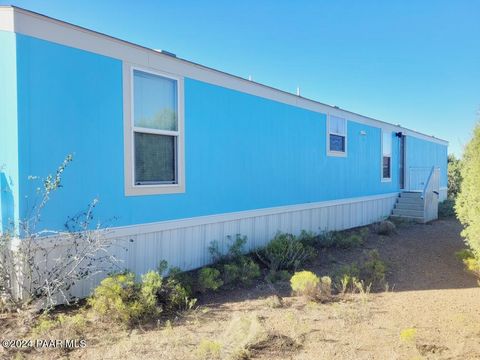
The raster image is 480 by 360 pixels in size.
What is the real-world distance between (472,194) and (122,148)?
17.2 feet

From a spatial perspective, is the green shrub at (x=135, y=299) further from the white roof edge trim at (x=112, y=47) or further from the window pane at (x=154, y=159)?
the white roof edge trim at (x=112, y=47)

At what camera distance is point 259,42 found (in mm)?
10781

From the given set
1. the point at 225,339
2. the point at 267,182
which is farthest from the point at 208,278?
the point at 267,182

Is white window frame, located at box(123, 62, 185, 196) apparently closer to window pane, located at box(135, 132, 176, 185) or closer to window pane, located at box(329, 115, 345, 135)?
window pane, located at box(135, 132, 176, 185)

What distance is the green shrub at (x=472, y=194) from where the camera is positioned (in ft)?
16.8

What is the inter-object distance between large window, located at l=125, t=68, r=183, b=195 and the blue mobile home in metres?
0.02

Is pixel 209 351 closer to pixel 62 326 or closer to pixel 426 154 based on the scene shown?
pixel 62 326

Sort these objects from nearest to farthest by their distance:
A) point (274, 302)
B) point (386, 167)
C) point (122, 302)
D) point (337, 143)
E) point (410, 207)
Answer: point (122, 302), point (274, 302), point (337, 143), point (410, 207), point (386, 167)

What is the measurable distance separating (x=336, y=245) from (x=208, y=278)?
4.02m

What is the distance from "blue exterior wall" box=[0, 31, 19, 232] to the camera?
366 centimetres

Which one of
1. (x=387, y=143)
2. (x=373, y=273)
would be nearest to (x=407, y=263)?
(x=373, y=273)

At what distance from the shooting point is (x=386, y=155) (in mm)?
12133

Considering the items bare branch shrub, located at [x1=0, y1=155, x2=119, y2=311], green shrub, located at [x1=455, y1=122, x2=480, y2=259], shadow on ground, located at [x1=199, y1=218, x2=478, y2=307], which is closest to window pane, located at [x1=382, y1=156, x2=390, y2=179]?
shadow on ground, located at [x1=199, y1=218, x2=478, y2=307]

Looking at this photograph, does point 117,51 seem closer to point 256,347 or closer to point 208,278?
point 208,278
